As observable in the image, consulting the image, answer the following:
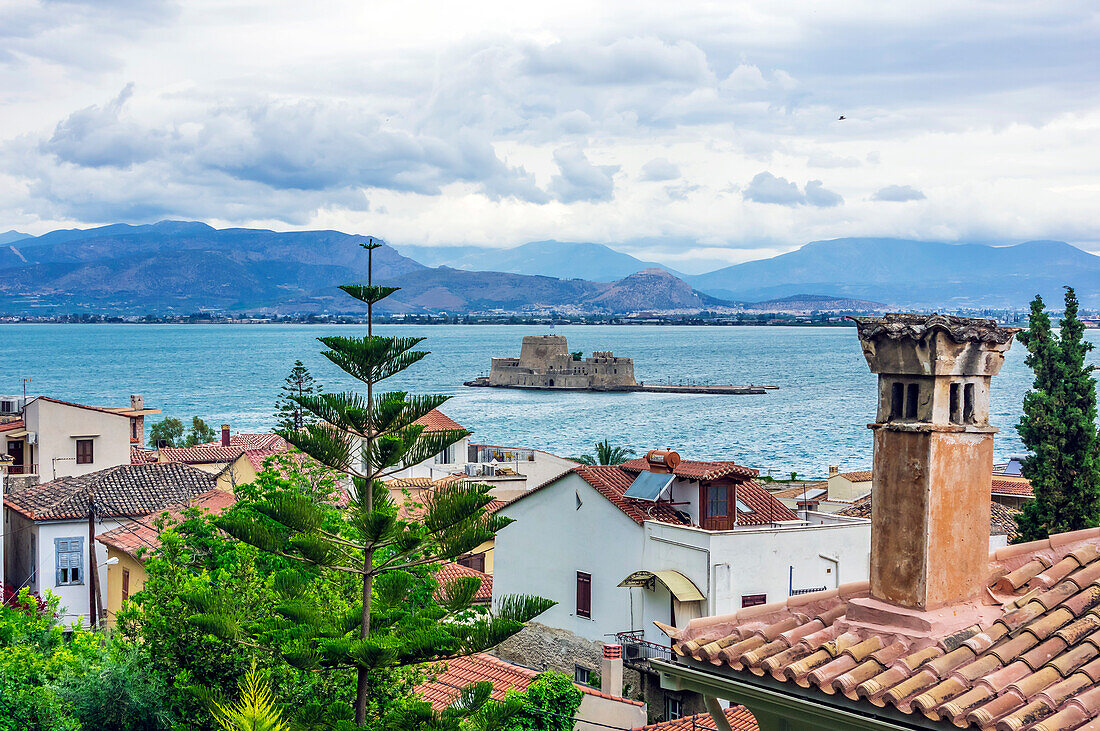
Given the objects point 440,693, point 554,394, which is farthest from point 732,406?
point 440,693

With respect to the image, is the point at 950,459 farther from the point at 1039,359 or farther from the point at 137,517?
the point at 137,517

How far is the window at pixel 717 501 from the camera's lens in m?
22.8

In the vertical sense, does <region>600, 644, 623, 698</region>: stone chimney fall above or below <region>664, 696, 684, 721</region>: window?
above

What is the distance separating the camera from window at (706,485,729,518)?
22844 millimetres

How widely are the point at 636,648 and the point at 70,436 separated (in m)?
22.1

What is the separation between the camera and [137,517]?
95.0 ft

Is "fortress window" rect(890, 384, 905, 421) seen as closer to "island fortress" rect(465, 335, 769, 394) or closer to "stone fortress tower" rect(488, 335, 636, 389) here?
"island fortress" rect(465, 335, 769, 394)

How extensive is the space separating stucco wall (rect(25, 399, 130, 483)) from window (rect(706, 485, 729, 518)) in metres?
21.2

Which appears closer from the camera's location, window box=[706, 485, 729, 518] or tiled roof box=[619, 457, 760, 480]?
tiled roof box=[619, 457, 760, 480]

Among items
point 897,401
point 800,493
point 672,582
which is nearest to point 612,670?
point 672,582

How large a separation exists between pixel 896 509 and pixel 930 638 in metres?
0.79

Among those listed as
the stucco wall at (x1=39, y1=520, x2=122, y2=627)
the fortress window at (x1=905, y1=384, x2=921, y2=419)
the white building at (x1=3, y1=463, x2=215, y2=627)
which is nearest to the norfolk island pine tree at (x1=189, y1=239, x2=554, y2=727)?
the fortress window at (x1=905, y1=384, x2=921, y2=419)

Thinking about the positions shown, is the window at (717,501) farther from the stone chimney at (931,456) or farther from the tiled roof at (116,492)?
the stone chimney at (931,456)

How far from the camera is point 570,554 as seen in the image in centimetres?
2373
